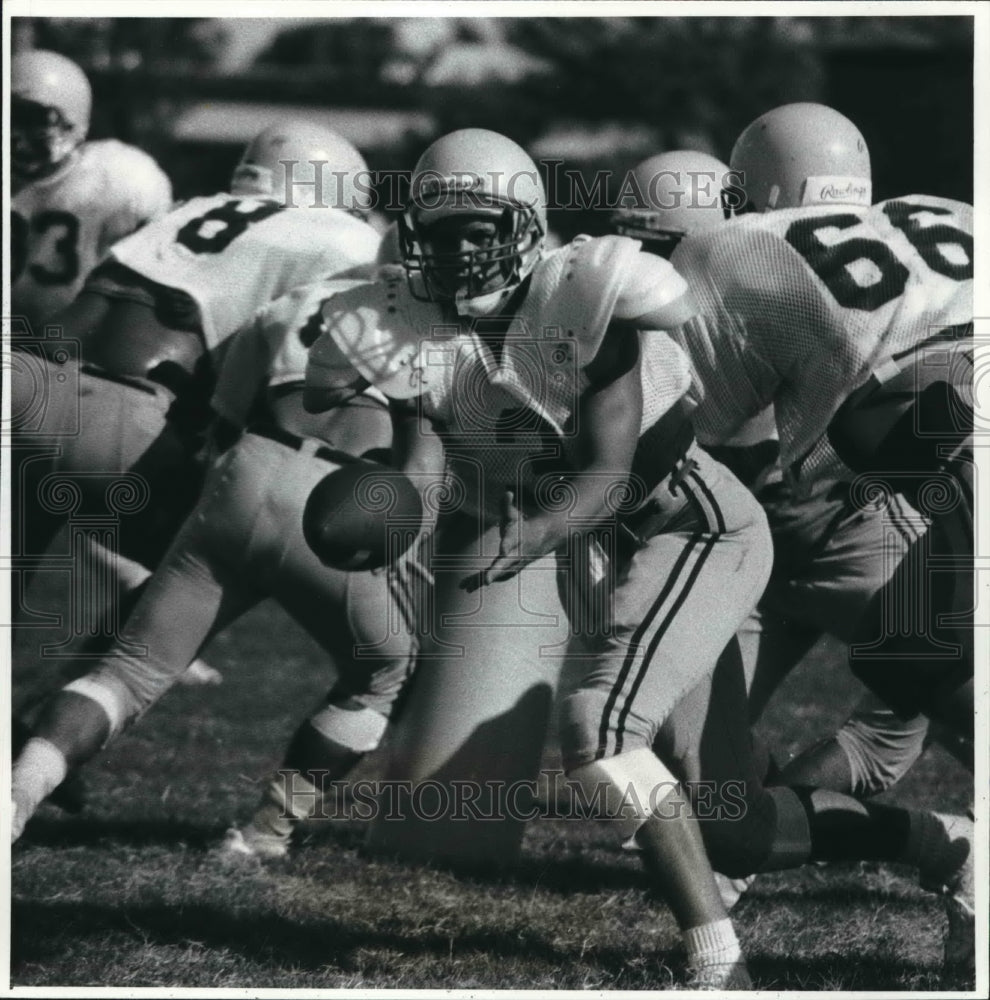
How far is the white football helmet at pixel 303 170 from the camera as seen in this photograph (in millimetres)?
3885

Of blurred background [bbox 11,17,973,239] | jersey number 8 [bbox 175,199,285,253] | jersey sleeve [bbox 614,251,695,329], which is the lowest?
jersey sleeve [bbox 614,251,695,329]

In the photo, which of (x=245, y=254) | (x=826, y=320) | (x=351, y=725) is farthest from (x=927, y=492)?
(x=245, y=254)

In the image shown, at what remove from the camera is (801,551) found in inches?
130

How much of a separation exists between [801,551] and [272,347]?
117 cm

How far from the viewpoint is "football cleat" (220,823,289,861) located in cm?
338

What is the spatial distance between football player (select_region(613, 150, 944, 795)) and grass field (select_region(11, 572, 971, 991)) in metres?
0.25

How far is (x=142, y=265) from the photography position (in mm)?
3838

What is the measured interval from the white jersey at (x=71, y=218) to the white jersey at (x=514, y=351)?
2.42 metres

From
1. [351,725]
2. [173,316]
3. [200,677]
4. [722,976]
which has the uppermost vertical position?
[173,316]

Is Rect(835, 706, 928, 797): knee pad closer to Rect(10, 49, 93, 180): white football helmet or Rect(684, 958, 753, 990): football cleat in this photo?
Rect(684, 958, 753, 990): football cleat

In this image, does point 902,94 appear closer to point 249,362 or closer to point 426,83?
point 426,83

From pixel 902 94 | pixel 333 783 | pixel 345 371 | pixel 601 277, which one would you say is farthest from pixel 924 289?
pixel 902 94

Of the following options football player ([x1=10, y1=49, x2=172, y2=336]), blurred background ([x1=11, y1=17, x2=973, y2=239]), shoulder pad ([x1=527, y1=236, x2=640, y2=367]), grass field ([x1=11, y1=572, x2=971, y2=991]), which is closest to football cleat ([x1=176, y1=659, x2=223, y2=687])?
grass field ([x1=11, y1=572, x2=971, y2=991])

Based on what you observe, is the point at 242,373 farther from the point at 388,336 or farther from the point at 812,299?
the point at 812,299
